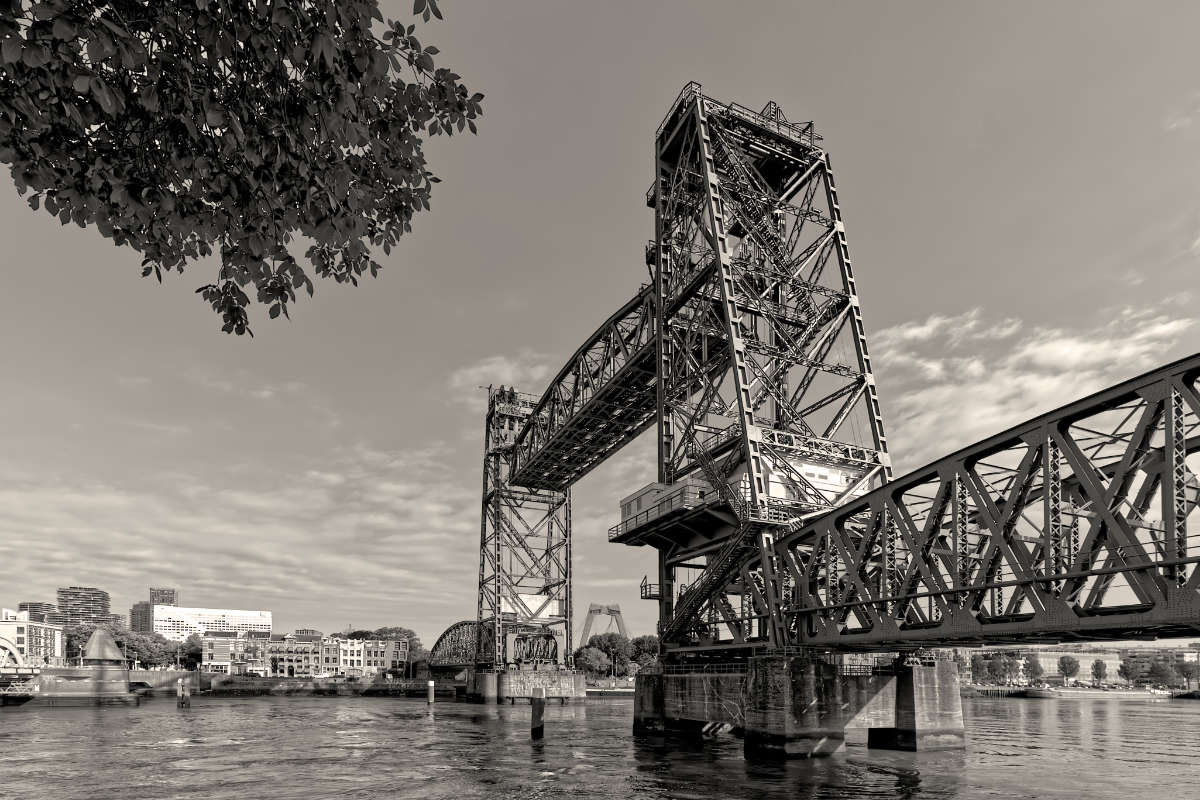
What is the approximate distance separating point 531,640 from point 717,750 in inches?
2097

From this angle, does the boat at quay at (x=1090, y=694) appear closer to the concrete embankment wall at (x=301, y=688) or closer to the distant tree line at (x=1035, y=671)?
the distant tree line at (x=1035, y=671)

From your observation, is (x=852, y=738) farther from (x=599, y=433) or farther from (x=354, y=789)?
(x=599, y=433)

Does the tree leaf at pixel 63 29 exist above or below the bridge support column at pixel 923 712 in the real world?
above

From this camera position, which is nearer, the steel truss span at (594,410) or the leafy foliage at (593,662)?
the steel truss span at (594,410)

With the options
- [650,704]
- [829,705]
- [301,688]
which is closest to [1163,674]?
[301,688]

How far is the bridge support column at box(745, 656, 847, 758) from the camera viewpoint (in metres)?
29.6

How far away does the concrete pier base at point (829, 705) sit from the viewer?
1172 inches

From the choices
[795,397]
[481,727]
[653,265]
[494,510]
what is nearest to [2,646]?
[494,510]

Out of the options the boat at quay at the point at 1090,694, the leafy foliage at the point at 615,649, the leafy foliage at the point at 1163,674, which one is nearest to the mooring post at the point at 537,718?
the leafy foliage at the point at 615,649

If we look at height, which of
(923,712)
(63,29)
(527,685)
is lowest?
(527,685)

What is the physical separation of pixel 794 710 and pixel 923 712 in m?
6.19

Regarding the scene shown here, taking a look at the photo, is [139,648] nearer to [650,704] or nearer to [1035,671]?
[650,704]

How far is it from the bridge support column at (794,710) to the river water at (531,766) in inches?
29.6

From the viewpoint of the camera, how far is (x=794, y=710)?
29750 mm
